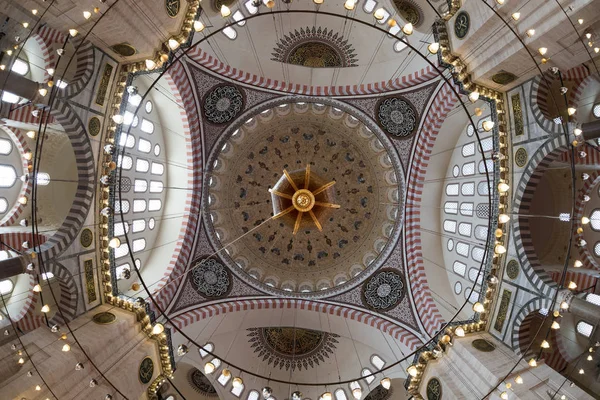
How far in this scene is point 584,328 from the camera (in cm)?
1029

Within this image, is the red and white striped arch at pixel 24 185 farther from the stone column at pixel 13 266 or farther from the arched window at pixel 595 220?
the arched window at pixel 595 220

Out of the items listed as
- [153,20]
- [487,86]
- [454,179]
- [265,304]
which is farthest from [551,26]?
[265,304]

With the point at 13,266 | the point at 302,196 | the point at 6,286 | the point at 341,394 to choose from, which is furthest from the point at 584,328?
the point at 6,286

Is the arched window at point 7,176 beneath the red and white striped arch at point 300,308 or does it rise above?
above

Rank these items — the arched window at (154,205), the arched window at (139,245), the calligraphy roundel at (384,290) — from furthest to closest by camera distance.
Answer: the calligraphy roundel at (384,290)
the arched window at (154,205)
the arched window at (139,245)

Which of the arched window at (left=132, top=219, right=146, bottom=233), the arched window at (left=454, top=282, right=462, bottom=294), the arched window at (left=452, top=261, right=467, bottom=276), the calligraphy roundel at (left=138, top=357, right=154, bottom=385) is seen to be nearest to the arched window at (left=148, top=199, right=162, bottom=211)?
the arched window at (left=132, top=219, right=146, bottom=233)

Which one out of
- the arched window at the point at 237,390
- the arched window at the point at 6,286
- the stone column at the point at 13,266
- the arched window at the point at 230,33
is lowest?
the arched window at the point at 237,390

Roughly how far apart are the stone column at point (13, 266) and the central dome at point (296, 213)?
19.1 ft

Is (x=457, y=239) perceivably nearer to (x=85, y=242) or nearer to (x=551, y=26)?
(x=551, y=26)

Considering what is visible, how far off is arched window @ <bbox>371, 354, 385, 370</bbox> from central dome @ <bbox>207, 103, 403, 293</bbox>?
2.64m

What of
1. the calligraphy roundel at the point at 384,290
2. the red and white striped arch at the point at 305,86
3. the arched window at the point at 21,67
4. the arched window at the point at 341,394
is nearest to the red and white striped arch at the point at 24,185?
the arched window at the point at 21,67

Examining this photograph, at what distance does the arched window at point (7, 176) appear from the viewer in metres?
9.26

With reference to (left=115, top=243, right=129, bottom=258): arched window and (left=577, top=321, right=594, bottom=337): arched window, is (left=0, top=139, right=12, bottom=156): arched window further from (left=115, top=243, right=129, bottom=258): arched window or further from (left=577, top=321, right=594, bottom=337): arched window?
(left=577, top=321, right=594, bottom=337): arched window

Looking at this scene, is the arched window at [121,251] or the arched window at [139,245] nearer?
the arched window at [121,251]
